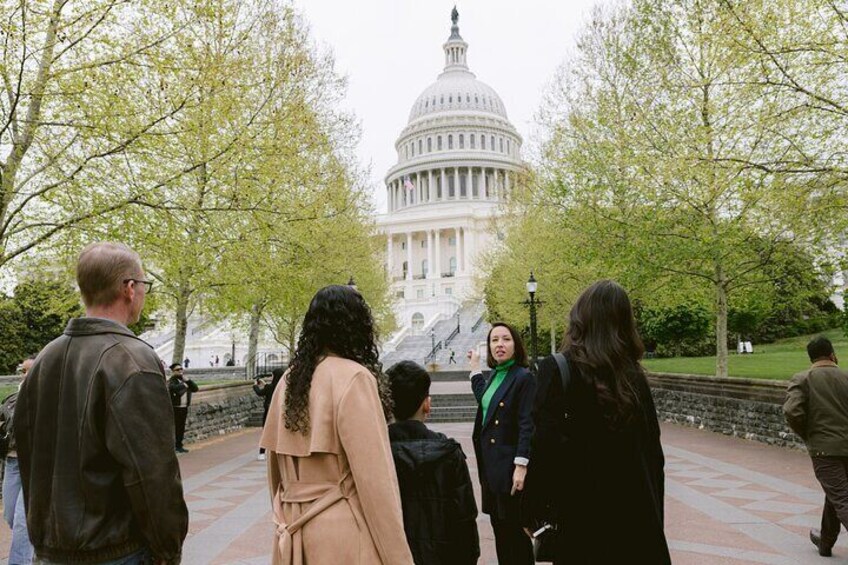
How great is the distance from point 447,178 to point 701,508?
103564mm

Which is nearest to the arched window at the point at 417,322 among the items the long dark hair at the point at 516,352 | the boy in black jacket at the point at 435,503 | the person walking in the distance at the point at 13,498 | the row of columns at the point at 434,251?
the row of columns at the point at 434,251

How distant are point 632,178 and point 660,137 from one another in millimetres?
1338

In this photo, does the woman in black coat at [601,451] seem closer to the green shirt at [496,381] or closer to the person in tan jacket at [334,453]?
the person in tan jacket at [334,453]

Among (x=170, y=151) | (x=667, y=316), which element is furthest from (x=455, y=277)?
(x=170, y=151)

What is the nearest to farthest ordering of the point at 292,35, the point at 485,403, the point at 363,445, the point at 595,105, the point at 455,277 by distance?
the point at 363,445 → the point at 485,403 → the point at 292,35 → the point at 595,105 → the point at 455,277

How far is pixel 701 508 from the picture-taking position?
8789 mm

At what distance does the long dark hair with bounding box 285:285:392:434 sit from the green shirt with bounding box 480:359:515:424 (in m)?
2.41

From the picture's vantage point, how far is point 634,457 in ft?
10.8

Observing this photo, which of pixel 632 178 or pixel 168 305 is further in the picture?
pixel 168 305

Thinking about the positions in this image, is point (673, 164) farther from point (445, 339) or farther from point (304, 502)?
point (445, 339)

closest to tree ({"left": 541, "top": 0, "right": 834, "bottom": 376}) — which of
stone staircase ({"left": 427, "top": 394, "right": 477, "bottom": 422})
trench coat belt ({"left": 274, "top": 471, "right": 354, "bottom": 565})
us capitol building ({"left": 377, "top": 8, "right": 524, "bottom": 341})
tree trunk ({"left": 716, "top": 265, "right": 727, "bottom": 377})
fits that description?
tree trunk ({"left": 716, "top": 265, "right": 727, "bottom": 377})

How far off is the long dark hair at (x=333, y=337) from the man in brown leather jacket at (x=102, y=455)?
57 centimetres

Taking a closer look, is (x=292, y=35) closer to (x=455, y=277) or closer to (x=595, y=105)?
(x=595, y=105)

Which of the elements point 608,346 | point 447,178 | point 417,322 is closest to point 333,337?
point 608,346
